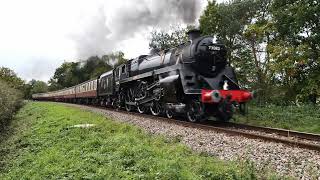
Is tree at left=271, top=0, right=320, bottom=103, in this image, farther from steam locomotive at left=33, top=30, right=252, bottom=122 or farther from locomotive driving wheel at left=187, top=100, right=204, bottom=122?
locomotive driving wheel at left=187, top=100, right=204, bottom=122

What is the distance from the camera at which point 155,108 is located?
1933 centimetres

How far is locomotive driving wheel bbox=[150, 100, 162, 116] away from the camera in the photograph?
18.5 metres

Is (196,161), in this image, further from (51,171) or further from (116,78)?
(116,78)

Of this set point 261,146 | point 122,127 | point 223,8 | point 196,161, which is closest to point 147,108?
point 122,127

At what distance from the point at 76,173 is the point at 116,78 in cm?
1895

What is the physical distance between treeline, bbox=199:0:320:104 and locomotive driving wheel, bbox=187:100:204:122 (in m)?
8.90

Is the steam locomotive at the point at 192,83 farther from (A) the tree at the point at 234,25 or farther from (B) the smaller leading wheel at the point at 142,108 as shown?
(A) the tree at the point at 234,25

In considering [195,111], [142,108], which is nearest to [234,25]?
[142,108]

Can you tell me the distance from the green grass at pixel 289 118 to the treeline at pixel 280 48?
310 cm

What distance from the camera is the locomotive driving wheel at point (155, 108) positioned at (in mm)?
18481

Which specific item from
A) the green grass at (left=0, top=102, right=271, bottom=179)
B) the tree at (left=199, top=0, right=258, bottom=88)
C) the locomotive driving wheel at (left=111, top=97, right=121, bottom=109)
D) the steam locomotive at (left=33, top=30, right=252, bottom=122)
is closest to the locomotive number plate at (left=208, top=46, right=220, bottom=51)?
the steam locomotive at (left=33, top=30, right=252, bottom=122)

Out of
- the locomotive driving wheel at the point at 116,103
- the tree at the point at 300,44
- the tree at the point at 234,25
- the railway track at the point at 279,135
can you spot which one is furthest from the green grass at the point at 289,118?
the tree at the point at 234,25

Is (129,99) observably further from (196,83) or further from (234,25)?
(234,25)

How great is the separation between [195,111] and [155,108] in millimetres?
4439
